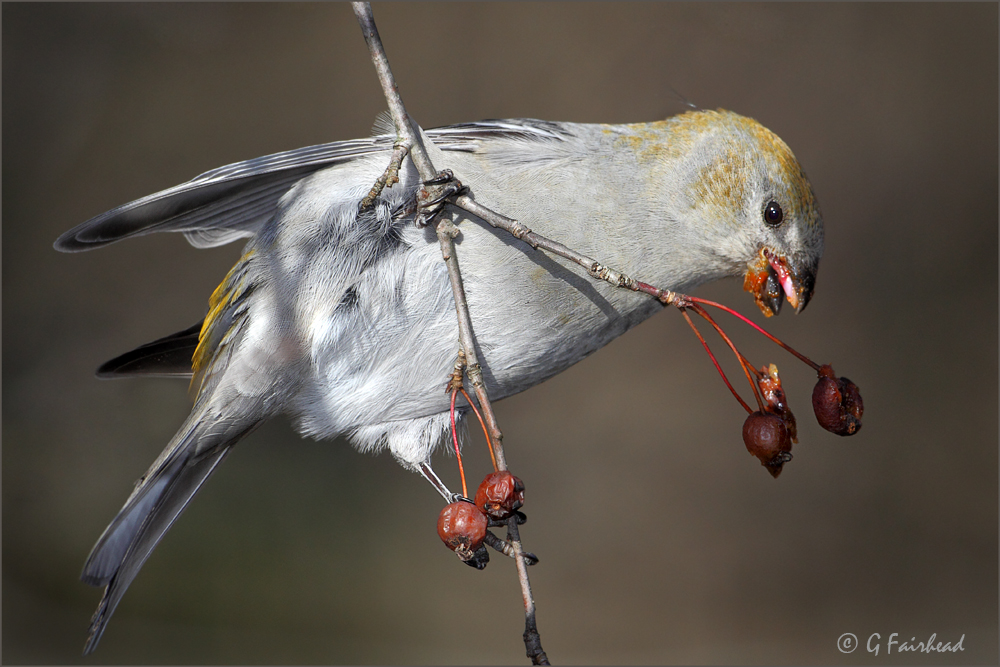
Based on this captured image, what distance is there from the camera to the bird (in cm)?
244

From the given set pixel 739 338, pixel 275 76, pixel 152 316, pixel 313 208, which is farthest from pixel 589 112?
pixel 313 208

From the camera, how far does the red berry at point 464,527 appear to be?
1.95 metres

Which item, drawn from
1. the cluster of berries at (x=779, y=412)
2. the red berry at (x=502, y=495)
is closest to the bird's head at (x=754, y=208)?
the cluster of berries at (x=779, y=412)

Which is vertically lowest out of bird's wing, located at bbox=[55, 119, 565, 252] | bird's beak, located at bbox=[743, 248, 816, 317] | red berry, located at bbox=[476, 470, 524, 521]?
red berry, located at bbox=[476, 470, 524, 521]

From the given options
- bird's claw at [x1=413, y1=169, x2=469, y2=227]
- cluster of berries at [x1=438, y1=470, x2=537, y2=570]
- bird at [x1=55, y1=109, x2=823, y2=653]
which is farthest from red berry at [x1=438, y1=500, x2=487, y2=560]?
bird's claw at [x1=413, y1=169, x2=469, y2=227]

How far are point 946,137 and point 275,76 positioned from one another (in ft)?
20.2

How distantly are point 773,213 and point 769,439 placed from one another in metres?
0.91

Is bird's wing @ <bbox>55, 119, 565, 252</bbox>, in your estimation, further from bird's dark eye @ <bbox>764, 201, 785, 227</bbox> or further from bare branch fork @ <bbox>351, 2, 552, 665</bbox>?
bird's dark eye @ <bbox>764, 201, 785, 227</bbox>

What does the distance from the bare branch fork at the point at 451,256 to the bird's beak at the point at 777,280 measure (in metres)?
1.16

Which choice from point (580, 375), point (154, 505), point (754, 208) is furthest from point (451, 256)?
point (580, 375)

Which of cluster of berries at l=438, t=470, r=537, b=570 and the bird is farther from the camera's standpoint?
the bird

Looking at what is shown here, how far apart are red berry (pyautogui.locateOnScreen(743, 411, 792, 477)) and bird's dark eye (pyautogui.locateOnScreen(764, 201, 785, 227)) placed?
2.66 feet

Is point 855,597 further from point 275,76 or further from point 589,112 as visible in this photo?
point 275,76

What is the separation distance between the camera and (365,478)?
598 centimetres
